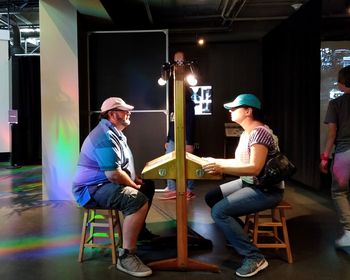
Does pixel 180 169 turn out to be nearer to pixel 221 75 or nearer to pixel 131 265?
pixel 131 265

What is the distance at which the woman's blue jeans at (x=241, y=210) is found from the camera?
2.58 meters

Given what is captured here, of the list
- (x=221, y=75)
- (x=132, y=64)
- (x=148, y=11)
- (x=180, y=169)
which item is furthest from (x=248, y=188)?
(x=221, y=75)

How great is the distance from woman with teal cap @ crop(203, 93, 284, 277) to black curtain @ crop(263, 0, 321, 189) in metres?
2.79

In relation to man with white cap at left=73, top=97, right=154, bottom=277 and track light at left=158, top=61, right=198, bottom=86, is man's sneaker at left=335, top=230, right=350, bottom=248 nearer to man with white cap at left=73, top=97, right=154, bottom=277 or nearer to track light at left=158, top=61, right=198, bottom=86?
man with white cap at left=73, top=97, right=154, bottom=277

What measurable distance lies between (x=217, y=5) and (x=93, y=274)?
489 centimetres

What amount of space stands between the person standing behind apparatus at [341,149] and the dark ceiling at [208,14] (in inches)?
125

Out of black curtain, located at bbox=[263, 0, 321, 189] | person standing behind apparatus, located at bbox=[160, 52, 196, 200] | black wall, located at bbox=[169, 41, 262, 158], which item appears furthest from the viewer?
black wall, located at bbox=[169, 41, 262, 158]

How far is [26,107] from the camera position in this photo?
31.6ft

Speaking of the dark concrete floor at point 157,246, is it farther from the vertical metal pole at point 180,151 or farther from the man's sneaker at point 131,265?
the vertical metal pole at point 180,151

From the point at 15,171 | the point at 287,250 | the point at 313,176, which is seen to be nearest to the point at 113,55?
the point at 313,176

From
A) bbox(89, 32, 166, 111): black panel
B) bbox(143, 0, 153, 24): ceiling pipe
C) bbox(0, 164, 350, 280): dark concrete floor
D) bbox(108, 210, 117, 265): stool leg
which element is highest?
bbox(143, 0, 153, 24): ceiling pipe

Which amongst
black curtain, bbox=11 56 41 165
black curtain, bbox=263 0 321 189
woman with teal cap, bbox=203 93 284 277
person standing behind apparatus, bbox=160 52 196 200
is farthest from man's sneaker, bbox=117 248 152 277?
black curtain, bbox=11 56 41 165

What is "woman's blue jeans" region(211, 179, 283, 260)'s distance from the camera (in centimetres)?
258

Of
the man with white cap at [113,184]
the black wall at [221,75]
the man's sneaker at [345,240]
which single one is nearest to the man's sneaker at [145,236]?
the man with white cap at [113,184]
